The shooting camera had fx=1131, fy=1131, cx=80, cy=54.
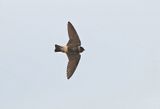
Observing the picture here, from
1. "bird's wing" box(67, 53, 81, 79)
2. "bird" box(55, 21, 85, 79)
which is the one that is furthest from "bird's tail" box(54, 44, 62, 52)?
"bird's wing" box(67, 53, 81, 79)

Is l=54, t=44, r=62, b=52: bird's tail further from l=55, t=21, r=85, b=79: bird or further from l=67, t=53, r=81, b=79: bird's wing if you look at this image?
l=67, t=53, r=81, b=79: bird's wing

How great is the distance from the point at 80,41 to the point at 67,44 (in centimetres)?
82

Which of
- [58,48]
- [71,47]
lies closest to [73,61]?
[71,47]

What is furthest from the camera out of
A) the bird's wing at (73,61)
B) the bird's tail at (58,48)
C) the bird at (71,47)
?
the bird's wing at (73,61)

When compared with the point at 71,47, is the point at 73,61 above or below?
below

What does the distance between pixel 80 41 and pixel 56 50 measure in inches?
68.8

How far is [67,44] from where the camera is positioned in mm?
68812

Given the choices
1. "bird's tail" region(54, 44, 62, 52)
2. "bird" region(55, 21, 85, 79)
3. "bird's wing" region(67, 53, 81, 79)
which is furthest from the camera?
Answer: "bird's wing" region(67, 53, 81, 79)

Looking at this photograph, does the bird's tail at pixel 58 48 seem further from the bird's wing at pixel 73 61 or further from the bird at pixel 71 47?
the bird's wing at pixel 73 61

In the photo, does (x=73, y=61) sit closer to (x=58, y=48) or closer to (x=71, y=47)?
(x=71, y=47)

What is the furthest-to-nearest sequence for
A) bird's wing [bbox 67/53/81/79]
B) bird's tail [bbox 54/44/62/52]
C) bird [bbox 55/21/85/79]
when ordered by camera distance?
1. bird's wing [bbox 67/53/81/79]
2. bird [bbox 55/21/85/79]
3. bird's tail [bbox 54/44/62/52]

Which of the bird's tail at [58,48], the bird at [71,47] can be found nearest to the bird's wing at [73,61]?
the bird at [71,47]

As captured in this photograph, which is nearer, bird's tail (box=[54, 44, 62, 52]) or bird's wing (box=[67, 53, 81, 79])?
A: bird's tail (box=[54, 44, 62, 52])

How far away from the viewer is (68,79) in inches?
2692
